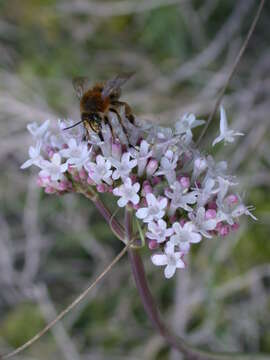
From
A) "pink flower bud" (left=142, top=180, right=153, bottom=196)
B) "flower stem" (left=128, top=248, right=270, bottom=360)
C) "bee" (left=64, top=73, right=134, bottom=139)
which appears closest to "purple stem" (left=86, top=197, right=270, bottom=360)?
"flower stem" (left=128, top=248, right=270, bottom=360)

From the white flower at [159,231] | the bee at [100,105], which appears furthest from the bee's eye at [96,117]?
the white flower at [159,231]

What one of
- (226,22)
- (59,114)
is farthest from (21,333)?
(226,22)

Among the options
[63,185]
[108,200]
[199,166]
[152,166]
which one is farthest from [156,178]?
[108,200]

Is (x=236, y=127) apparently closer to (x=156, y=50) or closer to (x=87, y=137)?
(x=156, y=50)

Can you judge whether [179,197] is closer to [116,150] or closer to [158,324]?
[116,150]

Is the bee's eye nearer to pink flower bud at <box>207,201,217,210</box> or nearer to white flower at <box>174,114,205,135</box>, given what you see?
white flower at <box>174,114,205,135</box>

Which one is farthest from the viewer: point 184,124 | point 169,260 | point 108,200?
point 108,200
